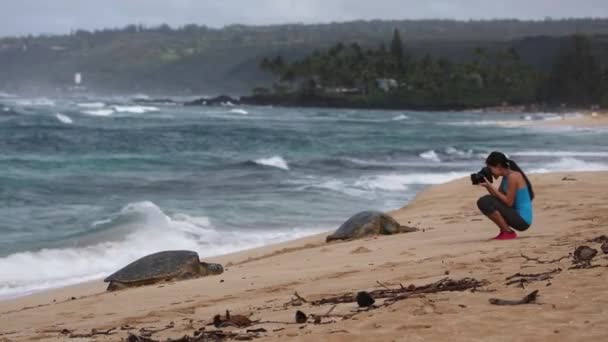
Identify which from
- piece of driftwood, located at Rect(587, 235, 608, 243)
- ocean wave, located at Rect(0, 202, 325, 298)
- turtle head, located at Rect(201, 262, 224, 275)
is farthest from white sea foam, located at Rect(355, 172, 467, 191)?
piece of driftwood, located at Rect(587, 235, 608, 243)

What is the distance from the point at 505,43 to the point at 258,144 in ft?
526

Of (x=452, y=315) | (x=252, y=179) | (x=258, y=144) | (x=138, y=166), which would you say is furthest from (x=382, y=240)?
(x=258, y=144)

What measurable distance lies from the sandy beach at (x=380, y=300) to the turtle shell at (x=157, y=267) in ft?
1.18

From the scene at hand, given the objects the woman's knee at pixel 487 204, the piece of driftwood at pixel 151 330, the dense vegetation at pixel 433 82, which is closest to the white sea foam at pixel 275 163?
the woman's knee at pixel 487 204

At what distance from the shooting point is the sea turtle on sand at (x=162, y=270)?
9805 mm

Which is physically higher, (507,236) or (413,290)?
(507,236)

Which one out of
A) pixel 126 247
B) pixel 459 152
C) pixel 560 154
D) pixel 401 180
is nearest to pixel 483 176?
pixel 126 247

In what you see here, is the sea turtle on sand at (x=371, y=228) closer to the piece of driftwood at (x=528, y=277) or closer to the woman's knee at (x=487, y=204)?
the woman's knee at (x=487, y=204)

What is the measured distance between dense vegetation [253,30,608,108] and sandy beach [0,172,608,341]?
92.5 meters

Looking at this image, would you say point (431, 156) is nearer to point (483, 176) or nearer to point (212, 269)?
point (212, 269)

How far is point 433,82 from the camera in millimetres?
117125

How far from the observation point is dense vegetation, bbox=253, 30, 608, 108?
104562 millimetres

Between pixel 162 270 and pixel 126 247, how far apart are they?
4476 millimetres

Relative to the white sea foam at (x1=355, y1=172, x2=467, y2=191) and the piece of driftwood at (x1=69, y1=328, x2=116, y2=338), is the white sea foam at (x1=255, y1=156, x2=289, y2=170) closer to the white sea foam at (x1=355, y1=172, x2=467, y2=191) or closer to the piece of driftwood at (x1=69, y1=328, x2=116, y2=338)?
the white sea foam at (x1=355, y1=172, x2=467, y2=191)
